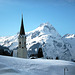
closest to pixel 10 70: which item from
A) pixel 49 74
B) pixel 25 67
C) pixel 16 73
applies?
pixel 16 73

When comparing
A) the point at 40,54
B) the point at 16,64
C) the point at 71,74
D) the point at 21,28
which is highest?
the point at 21,28

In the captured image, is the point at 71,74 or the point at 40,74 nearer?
the point at 40,74

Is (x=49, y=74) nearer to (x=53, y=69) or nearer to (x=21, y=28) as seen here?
(x=53, y=69)

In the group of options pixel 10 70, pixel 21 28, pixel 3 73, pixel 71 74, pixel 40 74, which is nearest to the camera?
pixel 3 73

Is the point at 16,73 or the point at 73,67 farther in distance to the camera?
the point at 73,67

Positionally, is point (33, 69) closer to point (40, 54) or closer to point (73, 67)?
point (73, 67)

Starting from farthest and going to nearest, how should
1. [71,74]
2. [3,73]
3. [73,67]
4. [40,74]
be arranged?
1. [73,67]
2. [71,74]
3. [40,74]
4. [3,73]

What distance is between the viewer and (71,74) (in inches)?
1039

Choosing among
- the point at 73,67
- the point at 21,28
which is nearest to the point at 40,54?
the point at 21,28

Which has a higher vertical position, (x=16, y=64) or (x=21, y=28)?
(x=21, y=28)

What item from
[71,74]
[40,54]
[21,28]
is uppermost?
[21,28]

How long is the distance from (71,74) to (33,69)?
6.65 meters

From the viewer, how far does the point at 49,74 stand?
25266mm

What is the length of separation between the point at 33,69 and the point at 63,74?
5.19m
